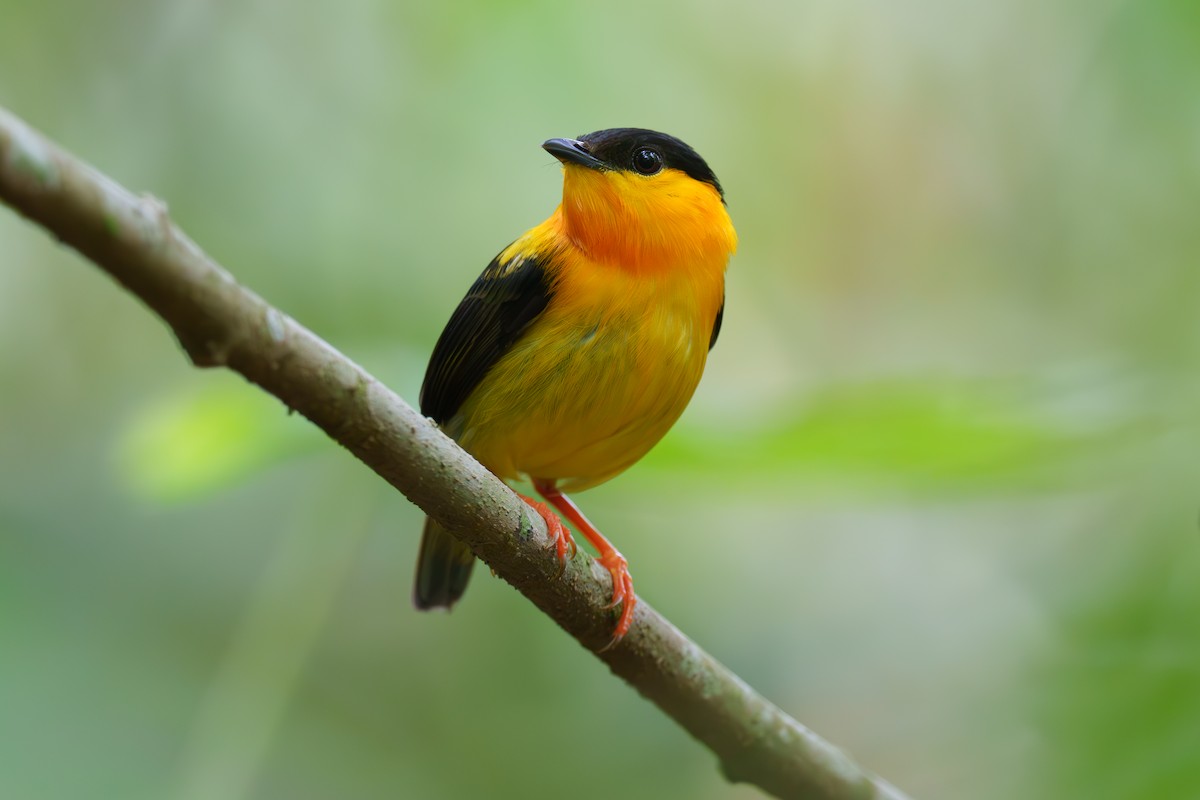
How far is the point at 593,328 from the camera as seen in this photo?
10.5ft

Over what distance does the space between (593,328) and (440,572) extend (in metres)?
1.22

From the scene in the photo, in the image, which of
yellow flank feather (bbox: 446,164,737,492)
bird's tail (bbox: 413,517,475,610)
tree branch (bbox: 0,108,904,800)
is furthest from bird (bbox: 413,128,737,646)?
bird's tail (bbox: 413,517,475,610)

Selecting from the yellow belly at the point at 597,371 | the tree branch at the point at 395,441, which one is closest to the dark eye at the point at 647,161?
the yellow belly at the point at 597,371

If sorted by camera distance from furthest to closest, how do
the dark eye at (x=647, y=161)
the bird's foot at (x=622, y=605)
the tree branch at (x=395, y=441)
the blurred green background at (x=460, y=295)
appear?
the blurred green background at (x=460, y=295) → the dark eye at (x=647, y=161) → the bird's foot at (x=622, y=605) → the tree branch at (x=395, y=441)

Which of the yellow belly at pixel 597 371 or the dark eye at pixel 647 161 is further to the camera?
the dark eye at pixel 647 161

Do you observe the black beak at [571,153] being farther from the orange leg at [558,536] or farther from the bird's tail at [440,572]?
the bird's tail at [440,572]

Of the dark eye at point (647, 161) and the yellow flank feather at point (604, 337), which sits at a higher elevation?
the dark eye at point (647, 161)

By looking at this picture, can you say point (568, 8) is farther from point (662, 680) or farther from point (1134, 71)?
point (662, 680)

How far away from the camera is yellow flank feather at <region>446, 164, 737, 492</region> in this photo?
3.21 meters

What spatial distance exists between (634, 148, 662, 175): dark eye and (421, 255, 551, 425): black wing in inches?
21.2

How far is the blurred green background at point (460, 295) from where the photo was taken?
162 inches

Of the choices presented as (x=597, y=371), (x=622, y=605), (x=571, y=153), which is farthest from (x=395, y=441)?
(x=571, y=153)

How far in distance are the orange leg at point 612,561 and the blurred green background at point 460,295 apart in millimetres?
325

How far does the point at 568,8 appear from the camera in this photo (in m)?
6.08
